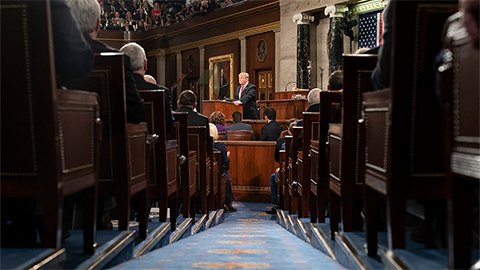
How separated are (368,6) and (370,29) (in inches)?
19.8

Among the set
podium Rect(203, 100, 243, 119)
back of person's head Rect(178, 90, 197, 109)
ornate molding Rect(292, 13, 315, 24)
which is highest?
ornate molding Rect(292, 13, 315, 24)

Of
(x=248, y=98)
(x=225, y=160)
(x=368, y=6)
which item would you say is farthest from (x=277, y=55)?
(x=225, y=160)

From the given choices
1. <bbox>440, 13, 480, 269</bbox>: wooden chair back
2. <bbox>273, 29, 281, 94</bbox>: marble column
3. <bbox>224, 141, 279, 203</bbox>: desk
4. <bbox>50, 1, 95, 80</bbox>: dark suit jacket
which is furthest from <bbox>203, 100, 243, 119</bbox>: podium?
<bbox>440, 13, 480, 269</bbox>: wooden chair back

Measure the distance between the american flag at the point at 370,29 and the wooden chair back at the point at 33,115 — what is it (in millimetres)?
8986

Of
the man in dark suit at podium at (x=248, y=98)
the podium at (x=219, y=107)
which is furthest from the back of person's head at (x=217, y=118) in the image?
the man in dark suit at podium at (x=248, y=98)

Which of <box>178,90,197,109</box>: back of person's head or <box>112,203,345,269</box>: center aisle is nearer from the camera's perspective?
<box>112,203,345,269</box>: center aisle

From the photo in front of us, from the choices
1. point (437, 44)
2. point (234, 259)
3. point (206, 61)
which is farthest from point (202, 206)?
point (206, 61)

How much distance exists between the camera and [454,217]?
1273 millimetres

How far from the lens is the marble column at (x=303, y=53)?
1069 cm

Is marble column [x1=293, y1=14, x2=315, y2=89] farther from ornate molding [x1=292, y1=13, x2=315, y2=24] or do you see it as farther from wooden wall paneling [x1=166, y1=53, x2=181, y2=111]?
wooden wall paneling [x1=166, y1=53, x2=181, y2=111]

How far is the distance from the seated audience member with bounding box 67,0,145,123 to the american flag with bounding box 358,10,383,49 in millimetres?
8171

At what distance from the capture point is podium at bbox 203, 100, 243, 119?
372 inches

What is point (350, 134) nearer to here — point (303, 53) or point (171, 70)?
point (303, 53)

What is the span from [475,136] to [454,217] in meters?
0.26
